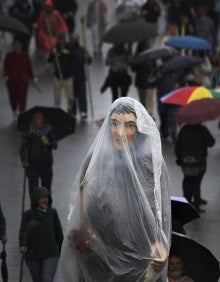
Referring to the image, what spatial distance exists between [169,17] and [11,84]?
9.47 meters

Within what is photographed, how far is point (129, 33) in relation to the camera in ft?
78.1

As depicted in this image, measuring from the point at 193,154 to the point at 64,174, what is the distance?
2715 mm

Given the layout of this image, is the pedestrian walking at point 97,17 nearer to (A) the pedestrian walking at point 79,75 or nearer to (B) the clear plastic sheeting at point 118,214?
(A) the pedestrian walking at point 79,75

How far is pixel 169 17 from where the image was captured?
31406mm

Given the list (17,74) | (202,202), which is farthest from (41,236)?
(17,74)

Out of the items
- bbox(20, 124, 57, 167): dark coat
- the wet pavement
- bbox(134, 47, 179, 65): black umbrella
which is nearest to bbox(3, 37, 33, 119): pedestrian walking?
the wet pavement

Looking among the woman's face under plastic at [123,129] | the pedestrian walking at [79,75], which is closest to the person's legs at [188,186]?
the pedestrian walking at [79,75]

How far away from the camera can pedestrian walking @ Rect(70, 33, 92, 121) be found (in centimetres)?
2236

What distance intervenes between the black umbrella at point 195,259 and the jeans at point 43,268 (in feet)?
11.7

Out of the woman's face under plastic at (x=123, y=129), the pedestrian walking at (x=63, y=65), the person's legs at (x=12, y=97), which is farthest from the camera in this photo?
the person's legs at (x=12, y=97)

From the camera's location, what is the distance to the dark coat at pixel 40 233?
1153 cm

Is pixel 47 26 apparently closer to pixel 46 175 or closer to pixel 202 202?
pixel 202 202

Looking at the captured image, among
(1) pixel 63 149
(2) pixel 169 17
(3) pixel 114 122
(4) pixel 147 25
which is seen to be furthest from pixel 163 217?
(2) pixel 169 17

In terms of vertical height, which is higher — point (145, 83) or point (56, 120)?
point (145, 83)
